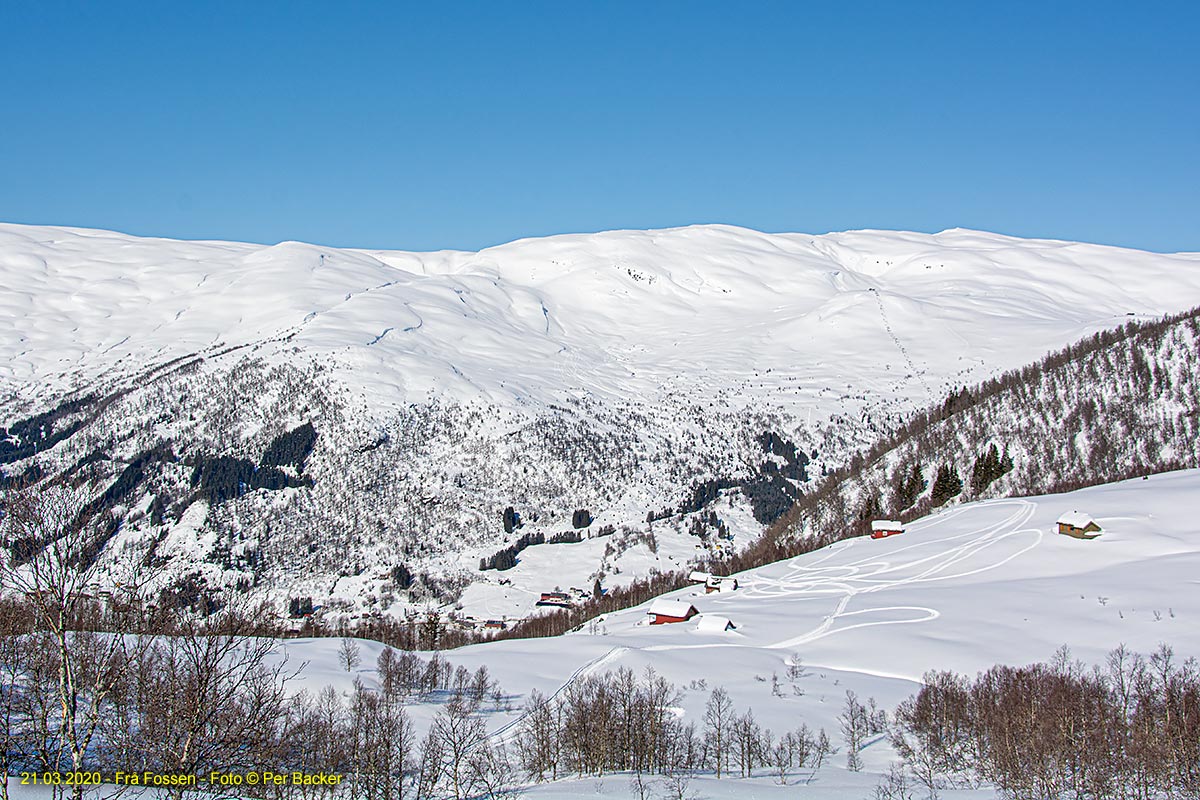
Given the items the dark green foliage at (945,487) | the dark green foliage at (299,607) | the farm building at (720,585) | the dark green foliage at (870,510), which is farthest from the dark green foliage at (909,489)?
the dark green foliage at (299,607)

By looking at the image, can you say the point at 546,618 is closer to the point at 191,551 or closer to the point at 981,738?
the point at 981,738

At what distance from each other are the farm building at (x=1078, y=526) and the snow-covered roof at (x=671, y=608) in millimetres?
49955

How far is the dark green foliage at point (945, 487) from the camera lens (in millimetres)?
152125

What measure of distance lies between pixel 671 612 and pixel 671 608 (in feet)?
3.56

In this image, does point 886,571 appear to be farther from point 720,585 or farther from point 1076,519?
point 1076,519

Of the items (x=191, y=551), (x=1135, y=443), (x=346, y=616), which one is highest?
(x=1135, y=443)

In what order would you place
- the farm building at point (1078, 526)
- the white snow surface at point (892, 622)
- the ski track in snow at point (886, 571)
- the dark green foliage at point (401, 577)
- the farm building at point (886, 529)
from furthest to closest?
the dark green foliage at point (401, 577) < the farm building at point (886, 529) < the farm building at point (1078, 526) < the ski track in snow at point (886, 571) < the white snow surface at point (892, 622)

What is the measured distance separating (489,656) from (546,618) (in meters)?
48.7

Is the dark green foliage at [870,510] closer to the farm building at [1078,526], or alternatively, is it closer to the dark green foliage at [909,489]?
the dark green foliage at [909,489]

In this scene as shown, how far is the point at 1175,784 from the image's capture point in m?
36.8

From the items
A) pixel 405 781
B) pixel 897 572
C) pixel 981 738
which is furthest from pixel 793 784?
pixel 897 572

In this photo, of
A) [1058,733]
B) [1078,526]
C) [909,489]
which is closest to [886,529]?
[1078,526]

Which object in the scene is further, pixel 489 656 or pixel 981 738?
pixel 489 656

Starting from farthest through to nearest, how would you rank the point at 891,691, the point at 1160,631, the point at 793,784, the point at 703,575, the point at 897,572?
the point at 703,575, the point at 897,572, the point at 1160,631, the point at 891,691, the point at 793,784
